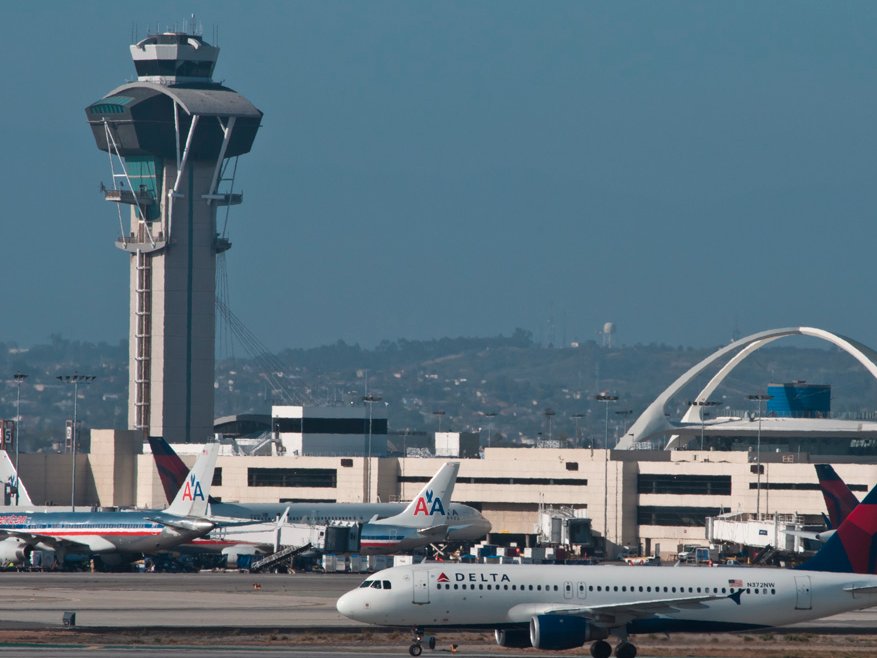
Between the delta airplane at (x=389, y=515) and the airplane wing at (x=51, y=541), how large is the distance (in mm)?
10196

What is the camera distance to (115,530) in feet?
398

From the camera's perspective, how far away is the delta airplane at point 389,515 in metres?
126

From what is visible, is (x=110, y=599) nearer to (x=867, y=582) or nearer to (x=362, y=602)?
(x=362, y=602)

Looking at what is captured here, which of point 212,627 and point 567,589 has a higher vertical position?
point 567,589

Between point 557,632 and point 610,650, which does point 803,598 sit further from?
point 557,632

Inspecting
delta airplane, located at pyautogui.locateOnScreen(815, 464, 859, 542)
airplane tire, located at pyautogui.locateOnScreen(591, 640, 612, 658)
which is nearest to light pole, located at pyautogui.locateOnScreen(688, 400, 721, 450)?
delta airplane, located at pyautogui.locateOnScreen(815, 464, 859, 542)

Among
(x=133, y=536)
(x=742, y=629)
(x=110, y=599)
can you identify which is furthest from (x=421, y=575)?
(x=133, y=536)

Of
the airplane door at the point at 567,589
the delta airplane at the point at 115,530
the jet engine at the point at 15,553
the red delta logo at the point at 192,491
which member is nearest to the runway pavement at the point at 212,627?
the airplane door at the point at 567,589

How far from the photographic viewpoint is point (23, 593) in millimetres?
96250

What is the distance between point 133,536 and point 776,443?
284 ft

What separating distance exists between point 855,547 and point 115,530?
66551 millimetres

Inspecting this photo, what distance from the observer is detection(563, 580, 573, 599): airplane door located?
6631 cm

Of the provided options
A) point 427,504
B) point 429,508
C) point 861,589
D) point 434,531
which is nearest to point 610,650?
point 861,589

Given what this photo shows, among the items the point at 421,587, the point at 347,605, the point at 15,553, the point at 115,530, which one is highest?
the point at 421,587
